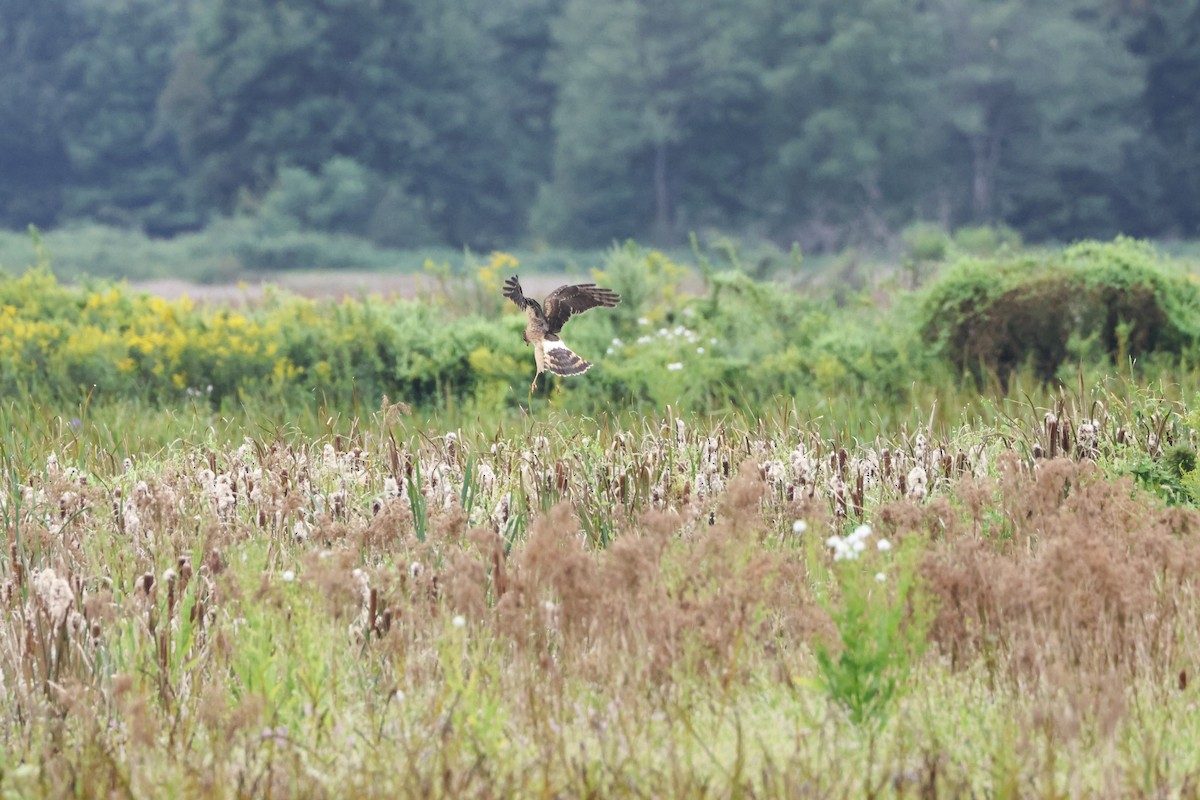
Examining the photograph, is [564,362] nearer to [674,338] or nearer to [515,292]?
[515,292]

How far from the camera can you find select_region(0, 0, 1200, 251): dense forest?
121 feet

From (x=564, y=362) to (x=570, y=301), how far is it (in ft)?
1.29

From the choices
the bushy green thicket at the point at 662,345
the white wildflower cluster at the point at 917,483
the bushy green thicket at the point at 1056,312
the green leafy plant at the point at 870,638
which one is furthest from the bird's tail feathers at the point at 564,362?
the bushy green thicket at the point at 1056,312

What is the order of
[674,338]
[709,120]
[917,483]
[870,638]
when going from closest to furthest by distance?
[870,638], [917,483], [674,338], [709,120]

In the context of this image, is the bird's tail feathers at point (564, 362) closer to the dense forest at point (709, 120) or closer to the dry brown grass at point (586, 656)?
the dry brown grass at point (586, 656)

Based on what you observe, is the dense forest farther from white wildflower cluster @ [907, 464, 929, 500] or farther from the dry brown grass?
the dry brown grass

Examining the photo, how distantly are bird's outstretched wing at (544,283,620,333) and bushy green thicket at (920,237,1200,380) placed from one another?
15.7 ft

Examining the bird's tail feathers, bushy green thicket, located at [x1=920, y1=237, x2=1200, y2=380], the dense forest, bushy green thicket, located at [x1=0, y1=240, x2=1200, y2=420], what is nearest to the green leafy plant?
the bird's tail feathers

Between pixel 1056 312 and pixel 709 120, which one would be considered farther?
pixel 709 120

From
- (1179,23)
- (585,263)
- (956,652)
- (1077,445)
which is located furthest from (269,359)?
(1179,23)

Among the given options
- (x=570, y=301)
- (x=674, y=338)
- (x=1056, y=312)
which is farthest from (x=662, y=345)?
(x=570, y=301)

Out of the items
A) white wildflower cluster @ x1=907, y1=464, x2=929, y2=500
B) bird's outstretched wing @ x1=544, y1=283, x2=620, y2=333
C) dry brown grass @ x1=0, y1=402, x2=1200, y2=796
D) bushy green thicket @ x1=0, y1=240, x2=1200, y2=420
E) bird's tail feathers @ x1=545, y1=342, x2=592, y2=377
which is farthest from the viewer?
bushy green thicket @ x1=0, y1=240, x2=1200, y2=420

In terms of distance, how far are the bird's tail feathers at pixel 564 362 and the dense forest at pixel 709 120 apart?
1307 inches

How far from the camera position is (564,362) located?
3.67 meters
